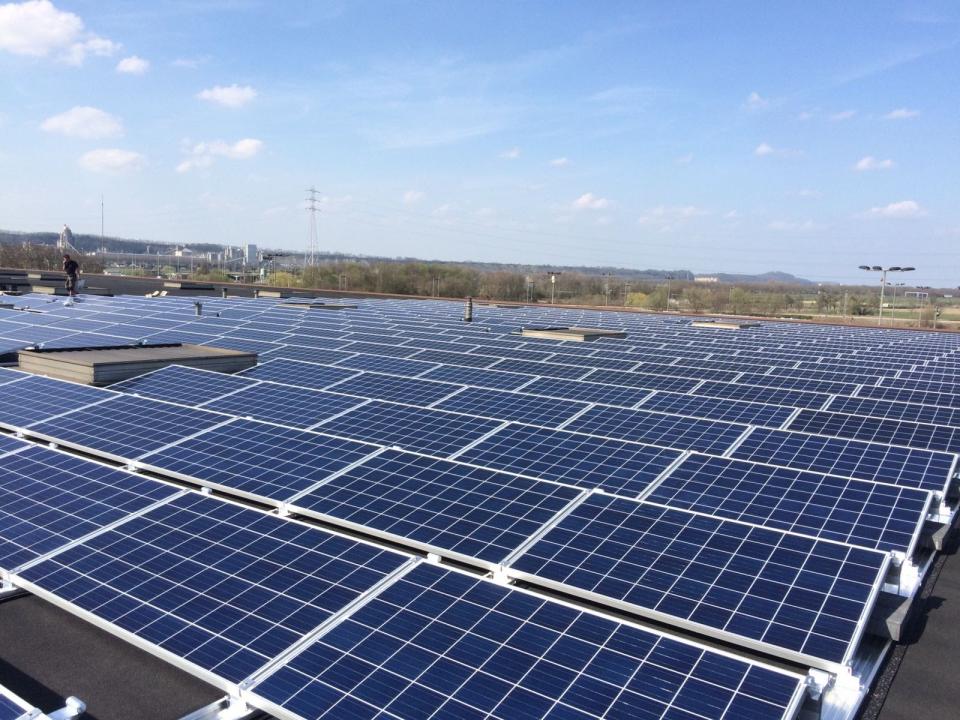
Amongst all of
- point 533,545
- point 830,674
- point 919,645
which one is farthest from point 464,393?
point 830,674

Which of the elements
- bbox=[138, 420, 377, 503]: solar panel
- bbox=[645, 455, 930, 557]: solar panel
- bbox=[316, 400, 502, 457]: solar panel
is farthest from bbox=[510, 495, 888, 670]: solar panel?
bbox=[316, 400, 502, 457]: solar panel

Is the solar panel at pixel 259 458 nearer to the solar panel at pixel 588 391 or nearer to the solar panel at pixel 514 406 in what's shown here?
the solar panel at pixel 514 406

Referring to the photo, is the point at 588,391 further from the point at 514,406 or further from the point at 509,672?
the point at 509,672

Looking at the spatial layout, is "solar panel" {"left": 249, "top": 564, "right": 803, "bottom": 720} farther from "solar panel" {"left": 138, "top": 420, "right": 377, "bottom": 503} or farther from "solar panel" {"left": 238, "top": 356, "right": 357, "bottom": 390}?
"solar panel" {"left": 238, "top": 356, "right": 357, "bottom": 390}

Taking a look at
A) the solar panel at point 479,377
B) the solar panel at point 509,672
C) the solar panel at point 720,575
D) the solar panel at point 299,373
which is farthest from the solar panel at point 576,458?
the solar panel at point 299,373

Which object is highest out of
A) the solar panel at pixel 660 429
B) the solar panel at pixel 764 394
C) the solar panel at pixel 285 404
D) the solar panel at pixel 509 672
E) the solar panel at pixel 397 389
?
the solar panel at pixel 285 404

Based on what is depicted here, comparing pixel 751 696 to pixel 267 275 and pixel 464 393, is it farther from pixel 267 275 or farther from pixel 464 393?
pixel 267 275

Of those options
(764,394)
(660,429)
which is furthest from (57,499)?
(764,394)
